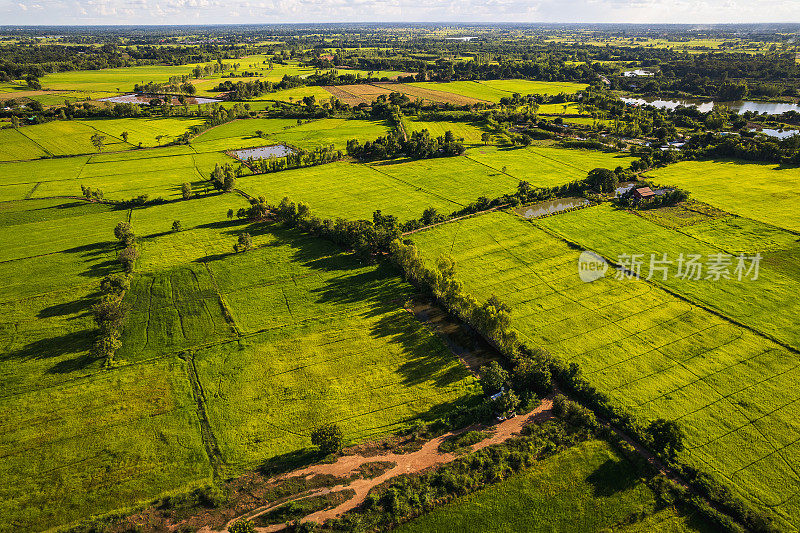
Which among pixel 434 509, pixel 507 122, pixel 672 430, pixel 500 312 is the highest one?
pixel 507 122

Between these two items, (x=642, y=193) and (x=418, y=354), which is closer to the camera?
(x=418, y=354)

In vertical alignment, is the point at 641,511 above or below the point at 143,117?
below

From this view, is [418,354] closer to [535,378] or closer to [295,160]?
[535,378]

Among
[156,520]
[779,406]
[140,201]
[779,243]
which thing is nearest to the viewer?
[156,520]

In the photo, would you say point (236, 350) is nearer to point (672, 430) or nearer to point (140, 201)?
point (672, 430)

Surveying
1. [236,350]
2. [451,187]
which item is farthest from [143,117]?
[236,350]

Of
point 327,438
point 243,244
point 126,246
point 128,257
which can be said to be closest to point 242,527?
point 327,438

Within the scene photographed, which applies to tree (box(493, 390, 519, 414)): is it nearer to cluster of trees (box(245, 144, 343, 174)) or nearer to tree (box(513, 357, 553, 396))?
tree (box(513, 357, 553, 396))
